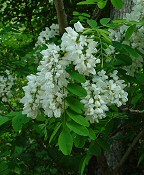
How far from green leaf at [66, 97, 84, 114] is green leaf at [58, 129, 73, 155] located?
0.33ft

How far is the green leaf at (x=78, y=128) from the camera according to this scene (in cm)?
153

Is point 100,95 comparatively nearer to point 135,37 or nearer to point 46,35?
point 135,37

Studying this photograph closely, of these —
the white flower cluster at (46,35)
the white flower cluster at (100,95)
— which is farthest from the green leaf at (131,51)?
the white flower cluster at (46,35)

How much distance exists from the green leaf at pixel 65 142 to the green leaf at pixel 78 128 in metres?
0.03

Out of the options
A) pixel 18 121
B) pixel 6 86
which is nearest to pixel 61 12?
pixel 18 121

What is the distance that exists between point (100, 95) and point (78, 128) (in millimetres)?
193

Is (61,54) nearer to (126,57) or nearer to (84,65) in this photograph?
(84,65)

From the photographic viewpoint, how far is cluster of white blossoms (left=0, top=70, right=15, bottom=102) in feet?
11.8

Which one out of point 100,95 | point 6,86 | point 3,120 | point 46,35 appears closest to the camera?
point 100,95

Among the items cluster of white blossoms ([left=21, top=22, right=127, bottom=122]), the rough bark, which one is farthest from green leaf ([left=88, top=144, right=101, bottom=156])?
the rough bark

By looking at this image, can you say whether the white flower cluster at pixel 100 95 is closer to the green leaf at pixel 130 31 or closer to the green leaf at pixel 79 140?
the green leaf at pixel 79 140

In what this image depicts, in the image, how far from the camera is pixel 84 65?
147 cm

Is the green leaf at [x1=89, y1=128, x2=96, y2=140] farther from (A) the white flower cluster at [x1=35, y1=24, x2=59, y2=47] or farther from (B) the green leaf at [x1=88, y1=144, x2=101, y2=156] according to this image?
(A) the white flower cluster at [x1=35, y1=24, x2=59, y2=47]

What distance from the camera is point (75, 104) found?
5.09ft
